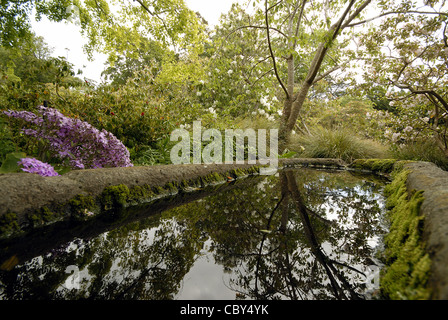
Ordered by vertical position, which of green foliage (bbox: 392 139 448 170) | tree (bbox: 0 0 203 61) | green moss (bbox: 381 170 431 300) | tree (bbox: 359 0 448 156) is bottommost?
green moss (bbox: 381 170 431 300)

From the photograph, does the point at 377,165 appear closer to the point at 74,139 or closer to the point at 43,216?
the point at 74,139

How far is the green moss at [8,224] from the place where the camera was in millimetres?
1024

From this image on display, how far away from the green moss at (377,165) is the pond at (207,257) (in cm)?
327

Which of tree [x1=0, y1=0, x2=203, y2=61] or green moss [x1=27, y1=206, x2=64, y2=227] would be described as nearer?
green moss [x1=27, y1=206, x2=64, y2=227]

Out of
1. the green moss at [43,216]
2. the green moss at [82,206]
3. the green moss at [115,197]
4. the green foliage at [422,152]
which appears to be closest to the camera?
the green moss at [43,216]

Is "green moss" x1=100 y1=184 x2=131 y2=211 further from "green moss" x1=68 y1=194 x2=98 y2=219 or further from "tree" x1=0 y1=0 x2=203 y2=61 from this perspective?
"tree" x1=0 y1=0 x2=203 y2=61

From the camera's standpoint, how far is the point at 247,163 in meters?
3.78

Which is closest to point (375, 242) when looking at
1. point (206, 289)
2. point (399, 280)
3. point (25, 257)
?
point (399, 280)

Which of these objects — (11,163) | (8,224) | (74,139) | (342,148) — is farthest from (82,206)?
(342,148)

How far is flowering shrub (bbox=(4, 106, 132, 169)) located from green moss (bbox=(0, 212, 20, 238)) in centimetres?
76

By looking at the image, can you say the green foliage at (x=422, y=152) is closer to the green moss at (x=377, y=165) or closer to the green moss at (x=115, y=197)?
the green moss at (x=377, y=165)

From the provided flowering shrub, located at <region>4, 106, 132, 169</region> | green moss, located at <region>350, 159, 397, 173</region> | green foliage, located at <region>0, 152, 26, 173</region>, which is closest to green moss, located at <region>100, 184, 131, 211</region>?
flowering shrub, located at <region>4, 106, 132, 169</region>

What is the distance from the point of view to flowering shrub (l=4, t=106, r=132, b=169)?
5.49ft

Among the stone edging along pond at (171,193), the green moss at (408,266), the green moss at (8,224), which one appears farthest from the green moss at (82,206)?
the green moss at (408,266)
